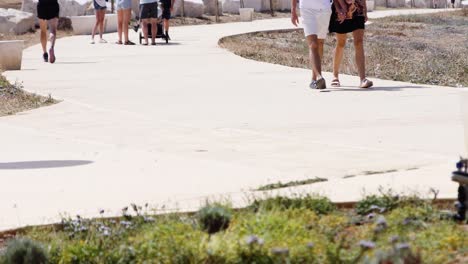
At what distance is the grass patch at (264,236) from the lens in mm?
5957

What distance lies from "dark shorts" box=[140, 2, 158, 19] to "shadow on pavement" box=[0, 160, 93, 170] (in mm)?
17834

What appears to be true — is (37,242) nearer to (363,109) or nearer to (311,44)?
(363,109)

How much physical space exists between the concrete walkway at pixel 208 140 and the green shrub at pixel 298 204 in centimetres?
35

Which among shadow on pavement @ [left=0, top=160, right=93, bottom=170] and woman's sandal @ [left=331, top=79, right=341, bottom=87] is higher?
shadow on pavement @ [left=0, top=160, right=93, bottom=170]

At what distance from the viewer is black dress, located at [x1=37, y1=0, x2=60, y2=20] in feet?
70.8

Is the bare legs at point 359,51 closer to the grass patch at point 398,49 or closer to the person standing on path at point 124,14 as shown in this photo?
the grass patch at point 398,49

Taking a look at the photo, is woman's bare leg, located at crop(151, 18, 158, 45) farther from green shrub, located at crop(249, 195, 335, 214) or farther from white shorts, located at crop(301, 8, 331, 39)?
green shrub, located at crop(249, 195, 335, 214)

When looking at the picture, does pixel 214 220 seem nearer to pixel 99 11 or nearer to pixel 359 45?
pixel 359 45

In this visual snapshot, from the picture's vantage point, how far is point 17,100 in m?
14.5

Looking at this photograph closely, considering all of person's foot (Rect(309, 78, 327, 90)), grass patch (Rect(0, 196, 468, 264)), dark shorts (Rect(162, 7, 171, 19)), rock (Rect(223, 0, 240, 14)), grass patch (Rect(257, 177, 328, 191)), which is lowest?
rock (Rect(223, 0, 240, 14))

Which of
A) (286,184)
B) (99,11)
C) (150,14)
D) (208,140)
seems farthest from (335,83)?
(99,11)

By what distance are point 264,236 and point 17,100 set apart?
874 cm

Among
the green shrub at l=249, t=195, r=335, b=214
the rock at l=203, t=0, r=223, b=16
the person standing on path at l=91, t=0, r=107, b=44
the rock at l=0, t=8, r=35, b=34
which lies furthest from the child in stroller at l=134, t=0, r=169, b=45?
the green shrub at l=249, t=195, r=335, b=214

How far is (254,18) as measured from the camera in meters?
47.1
